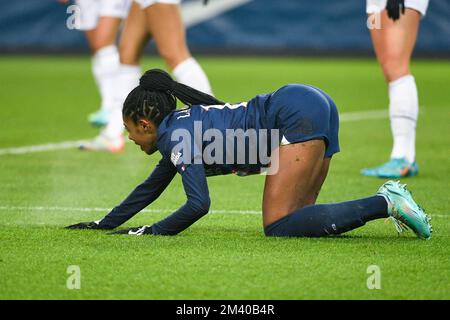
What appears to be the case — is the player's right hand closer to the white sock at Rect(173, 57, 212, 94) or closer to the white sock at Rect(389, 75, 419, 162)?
the white sock at Rect(173, 57, 212, 94)

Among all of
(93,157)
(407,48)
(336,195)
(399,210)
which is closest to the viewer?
(399,210)

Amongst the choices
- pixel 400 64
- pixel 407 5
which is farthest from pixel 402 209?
pixel 407 5

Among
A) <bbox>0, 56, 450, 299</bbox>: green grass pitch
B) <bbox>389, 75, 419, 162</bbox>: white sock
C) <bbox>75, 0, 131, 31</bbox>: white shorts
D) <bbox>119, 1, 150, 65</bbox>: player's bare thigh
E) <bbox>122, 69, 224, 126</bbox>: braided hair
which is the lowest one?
<bbox>0, 56, 450, 299</bbox>: green grass pitch

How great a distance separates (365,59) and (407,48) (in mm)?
13282

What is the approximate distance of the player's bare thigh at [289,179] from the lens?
5074 millimetres

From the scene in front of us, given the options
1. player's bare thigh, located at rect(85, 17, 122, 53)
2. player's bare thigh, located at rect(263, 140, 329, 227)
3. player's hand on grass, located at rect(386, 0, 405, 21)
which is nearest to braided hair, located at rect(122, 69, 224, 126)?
player's bare thigh, located at rect(263, 140, 329, 227)

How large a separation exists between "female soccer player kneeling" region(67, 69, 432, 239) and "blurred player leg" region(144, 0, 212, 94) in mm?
2785

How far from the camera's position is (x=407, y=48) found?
7.57 metres

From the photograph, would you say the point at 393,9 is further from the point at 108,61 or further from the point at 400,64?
the point at 108,61

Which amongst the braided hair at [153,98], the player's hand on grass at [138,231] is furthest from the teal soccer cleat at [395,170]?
the player's hand on grass at [138,231]

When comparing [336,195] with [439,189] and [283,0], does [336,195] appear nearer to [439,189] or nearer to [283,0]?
[439,189]

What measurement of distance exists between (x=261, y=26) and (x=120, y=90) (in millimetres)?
11265

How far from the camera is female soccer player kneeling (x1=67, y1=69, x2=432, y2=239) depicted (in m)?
Answer: 4.94
